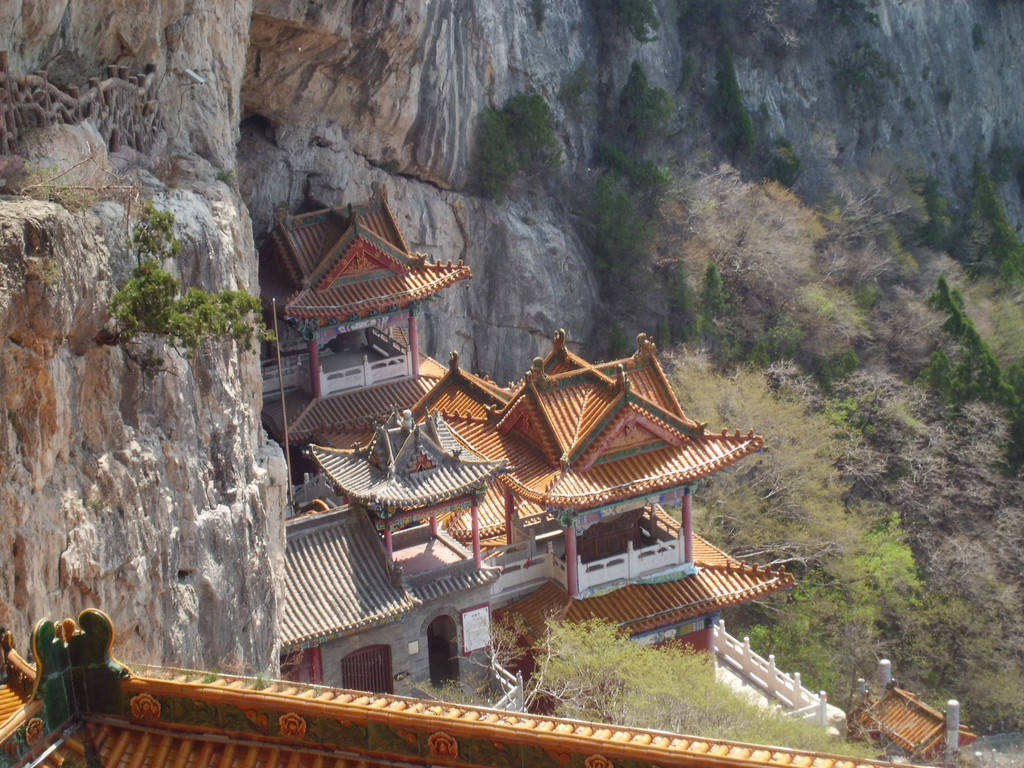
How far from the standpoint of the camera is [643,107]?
132 ft

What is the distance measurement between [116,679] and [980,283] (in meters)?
40.1

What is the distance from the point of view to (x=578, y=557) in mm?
21016

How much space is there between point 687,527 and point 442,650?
426cm

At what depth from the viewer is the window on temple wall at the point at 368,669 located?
18.8 metres

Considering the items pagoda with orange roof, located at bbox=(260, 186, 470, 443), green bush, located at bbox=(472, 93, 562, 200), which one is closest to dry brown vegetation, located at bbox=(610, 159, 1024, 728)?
green bush, located at bbox=(472, 93, 562, 200)

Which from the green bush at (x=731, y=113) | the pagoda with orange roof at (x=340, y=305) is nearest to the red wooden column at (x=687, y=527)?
the pagoda with orange roof at (x=340, y=305)

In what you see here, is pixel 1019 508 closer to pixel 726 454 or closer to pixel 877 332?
pixel 877 332

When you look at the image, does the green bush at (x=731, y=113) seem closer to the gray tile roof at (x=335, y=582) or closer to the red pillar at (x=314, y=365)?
the red pillar at (x=314, y=365)

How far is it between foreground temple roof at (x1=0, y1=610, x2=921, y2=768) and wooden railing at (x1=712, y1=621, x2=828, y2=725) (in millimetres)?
13598

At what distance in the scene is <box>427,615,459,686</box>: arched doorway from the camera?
19812 mm

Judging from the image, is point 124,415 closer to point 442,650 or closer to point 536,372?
point 442,650

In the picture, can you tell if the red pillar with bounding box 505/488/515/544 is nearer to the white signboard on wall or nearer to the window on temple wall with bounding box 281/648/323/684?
the white signboard on wall

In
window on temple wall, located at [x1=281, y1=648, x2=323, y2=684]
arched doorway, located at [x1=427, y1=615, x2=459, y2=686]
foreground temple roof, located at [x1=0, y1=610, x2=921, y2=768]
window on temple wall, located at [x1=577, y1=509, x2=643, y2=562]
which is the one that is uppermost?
foreground temple roof, located at [x1=0, y1=610, x2=921, y2=768]

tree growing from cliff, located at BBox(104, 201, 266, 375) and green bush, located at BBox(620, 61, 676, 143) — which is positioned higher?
green bush, located at BBox(620, 61, 676, 143)
